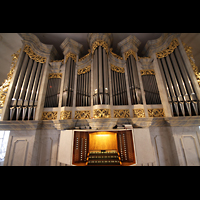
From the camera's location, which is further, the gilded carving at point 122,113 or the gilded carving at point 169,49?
the gilded carving at point 169,49

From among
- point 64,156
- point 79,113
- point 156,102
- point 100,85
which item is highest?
point 100,85

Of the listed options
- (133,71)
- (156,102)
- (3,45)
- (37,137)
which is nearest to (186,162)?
(156,102)

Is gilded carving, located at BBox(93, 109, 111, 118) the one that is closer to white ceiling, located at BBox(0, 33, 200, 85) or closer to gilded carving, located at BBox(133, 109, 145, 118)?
gilded carving, located at BBox(133, 109, 145, 118)

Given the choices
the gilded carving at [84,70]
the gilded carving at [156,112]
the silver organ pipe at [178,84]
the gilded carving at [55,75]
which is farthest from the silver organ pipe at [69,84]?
the silver organ pipe at [178,84]

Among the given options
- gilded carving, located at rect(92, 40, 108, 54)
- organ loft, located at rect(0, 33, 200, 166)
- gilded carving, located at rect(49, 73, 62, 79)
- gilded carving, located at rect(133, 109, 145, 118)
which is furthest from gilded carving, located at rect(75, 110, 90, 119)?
gilded carving, located at rect(92, 40, 108, 54)

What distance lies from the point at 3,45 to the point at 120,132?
590cm

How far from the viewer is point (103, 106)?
3.14 meters

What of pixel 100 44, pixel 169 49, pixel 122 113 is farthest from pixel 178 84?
pixel 100 44

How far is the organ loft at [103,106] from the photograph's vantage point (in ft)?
9.12

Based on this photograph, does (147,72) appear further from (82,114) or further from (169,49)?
(82,114)

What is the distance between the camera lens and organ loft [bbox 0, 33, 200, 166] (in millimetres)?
2781

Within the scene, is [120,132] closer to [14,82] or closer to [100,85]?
[100,85]

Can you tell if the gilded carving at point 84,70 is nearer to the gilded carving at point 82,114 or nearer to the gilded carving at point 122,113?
the gilded carving at point 82,114

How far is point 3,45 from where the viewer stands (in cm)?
475
